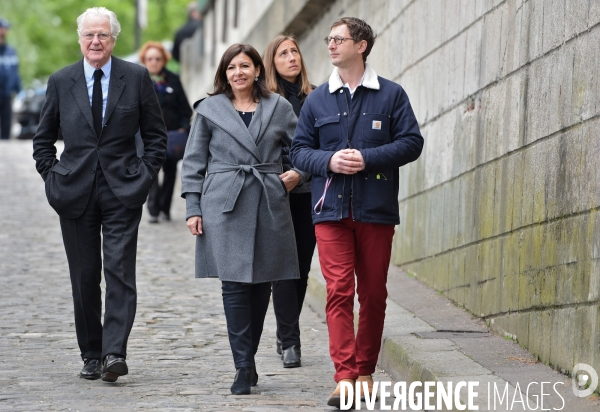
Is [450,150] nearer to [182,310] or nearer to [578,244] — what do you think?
[182,310]

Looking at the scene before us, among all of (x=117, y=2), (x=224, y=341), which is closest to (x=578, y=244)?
(x=224, y=341)

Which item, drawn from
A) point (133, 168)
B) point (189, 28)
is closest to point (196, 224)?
point (133, 168)

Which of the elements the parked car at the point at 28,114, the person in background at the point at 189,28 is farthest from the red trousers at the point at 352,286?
the parked car at the point at 28,114

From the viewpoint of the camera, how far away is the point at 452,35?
909 centimetres

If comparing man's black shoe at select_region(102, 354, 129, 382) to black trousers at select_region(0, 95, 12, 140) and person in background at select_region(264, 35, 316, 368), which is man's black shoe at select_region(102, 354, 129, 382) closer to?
person in background at select_region(264, 35, 316, 368)

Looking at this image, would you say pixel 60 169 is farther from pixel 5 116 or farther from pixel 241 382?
pixel 5 116

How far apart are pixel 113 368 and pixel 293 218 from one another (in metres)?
1.50

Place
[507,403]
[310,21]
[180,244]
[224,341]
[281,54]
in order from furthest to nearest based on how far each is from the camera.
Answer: [310,21]
[180,244]
[224,341]
[281,54]
[507,403]

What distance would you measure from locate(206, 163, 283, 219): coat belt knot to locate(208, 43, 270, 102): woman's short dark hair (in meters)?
0.42

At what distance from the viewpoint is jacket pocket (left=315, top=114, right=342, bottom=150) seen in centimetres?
637

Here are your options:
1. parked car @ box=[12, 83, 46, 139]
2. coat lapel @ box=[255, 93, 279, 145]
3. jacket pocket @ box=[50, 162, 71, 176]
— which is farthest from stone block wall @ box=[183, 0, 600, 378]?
parked car @ box=[12, 83, 46, 139]

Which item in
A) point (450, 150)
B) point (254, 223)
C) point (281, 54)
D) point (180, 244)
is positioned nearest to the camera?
point (254, 223)

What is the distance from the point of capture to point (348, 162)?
6.18 meters

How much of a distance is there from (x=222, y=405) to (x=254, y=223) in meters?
1.01
